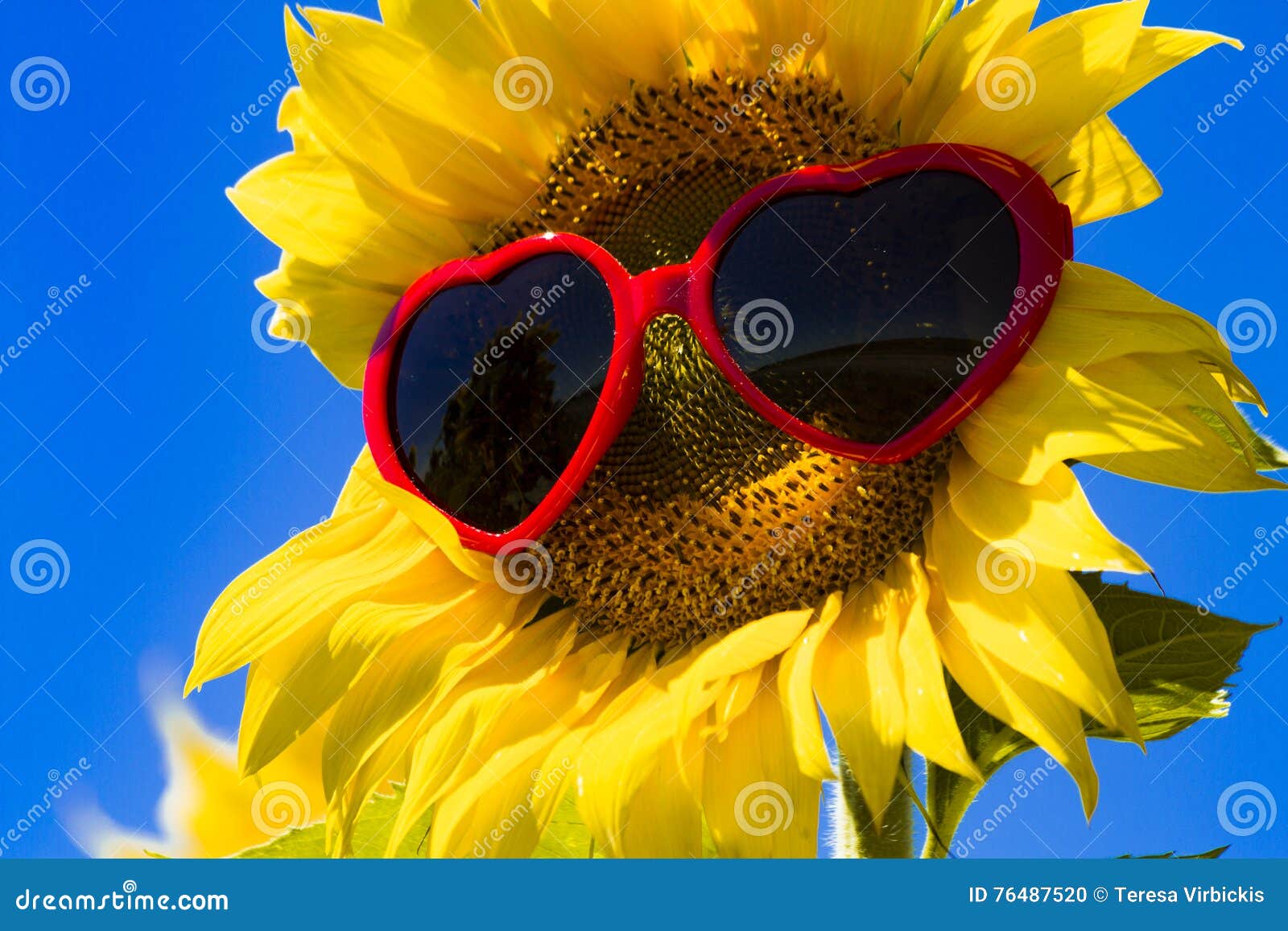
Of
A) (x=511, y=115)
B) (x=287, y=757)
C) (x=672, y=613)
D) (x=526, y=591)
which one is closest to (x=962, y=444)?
(x=672, y=613)

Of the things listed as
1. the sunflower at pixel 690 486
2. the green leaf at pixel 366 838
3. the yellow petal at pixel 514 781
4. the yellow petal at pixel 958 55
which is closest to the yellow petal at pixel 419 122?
the sunflower at pixel 690 486

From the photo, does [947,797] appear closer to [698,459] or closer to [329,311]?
[698,459]

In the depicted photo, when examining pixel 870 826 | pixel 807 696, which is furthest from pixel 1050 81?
pixel 870 826

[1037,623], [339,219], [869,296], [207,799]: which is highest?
[869,296]

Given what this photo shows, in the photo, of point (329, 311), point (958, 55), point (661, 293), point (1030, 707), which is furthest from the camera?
point (329, 311)

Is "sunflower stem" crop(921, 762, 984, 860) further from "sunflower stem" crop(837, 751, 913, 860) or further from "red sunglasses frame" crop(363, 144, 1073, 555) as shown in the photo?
"red sunglasses frame" crop(363, 144, 1073, 555)

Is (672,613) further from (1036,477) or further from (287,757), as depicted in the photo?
(287,757)
